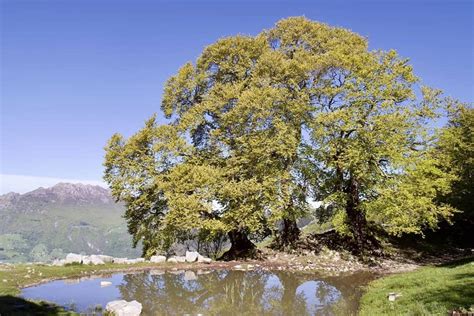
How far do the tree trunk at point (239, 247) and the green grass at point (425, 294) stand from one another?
17338 millimetres

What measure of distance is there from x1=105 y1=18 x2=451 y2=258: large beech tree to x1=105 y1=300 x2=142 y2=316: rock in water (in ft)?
57.7

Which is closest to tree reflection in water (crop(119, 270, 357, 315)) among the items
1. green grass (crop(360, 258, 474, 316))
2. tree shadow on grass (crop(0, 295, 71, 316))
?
green grass (crop(360, 258, 474, 316))

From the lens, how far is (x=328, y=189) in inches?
1544

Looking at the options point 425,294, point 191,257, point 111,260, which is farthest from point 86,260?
point 425,294

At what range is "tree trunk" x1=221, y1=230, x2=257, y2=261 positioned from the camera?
40.8 m

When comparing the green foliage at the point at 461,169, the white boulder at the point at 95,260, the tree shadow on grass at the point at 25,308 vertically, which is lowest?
the tree shadow on grass at the point at 25,308

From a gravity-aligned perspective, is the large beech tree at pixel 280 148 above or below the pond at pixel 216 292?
above

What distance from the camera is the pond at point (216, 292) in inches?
829

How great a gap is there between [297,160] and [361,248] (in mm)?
10339

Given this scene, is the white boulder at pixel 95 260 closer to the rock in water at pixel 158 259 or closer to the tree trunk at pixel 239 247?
the rock in water at pixel 158 259

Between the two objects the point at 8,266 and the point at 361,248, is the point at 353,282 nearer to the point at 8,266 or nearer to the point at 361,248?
the point at 361,248

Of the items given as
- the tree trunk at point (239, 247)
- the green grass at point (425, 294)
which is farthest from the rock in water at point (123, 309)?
the tree trunk at point (239, 247)

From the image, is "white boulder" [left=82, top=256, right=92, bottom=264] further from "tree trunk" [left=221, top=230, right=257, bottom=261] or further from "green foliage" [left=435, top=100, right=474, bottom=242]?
"green foliage" [left=435, top=100, right=474, bottom=242]

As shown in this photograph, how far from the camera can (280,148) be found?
1500 inches
